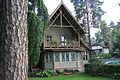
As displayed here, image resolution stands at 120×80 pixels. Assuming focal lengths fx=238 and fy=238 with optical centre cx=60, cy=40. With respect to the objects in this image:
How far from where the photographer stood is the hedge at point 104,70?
21.6 meters

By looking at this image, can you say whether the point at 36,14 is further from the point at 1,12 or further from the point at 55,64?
the point at 1,12

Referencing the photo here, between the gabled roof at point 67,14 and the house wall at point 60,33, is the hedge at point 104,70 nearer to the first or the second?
the house wall at point 60,33

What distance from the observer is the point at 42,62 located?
3114 cm

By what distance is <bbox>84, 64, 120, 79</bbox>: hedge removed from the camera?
71.0ft

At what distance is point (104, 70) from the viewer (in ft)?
77.1

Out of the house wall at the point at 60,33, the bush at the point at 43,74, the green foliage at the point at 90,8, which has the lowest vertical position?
the bush at the point at 43,74

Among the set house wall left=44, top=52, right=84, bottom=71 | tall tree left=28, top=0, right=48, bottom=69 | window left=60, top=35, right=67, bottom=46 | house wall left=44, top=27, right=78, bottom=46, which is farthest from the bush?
house wall left=44, top=27, right=78, bottom=46

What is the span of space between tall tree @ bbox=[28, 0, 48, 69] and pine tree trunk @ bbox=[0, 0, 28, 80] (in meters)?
21.1

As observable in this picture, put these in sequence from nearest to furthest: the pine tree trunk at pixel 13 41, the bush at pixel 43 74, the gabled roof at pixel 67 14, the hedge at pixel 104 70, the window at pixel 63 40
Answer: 1. the pine tree trunk at pixel 13 41
2. the hedge at pixel 104 70
3. the bush at pixel 43 74
4. the gabled roof at pixel 67 14
5. the window at pixel 63 40

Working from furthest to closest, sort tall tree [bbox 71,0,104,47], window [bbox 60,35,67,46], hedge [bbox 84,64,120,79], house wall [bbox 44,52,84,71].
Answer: tall tree [bbox 71,0,104,47] < window [bbox 60,35,67,46] < house wall [bbox 44,52,84,71] < hedge [bbox 84,64,120,79]

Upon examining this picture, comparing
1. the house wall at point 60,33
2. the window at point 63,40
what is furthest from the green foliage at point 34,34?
the house wall at point 60,33

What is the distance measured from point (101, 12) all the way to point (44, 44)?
19.7 metres

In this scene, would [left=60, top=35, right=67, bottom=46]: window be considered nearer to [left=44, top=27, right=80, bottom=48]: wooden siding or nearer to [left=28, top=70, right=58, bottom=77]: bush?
[left=44, top=27, right=80, bottom=48]: wooden siding

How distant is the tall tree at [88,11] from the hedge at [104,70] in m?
17.4
